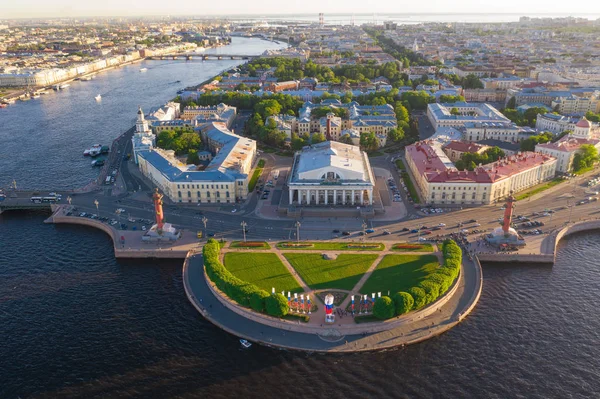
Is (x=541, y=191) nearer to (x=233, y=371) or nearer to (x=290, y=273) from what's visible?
(x=290, y=273)

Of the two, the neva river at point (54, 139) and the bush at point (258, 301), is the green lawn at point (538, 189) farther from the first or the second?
the neva river at point (54, 139)

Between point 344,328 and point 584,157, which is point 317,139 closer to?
point 584,157

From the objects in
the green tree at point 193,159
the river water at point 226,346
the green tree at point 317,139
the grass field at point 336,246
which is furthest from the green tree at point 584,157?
the green tree at point 193,159

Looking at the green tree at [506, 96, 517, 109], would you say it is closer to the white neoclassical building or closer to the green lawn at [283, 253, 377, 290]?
the white neoclassical building

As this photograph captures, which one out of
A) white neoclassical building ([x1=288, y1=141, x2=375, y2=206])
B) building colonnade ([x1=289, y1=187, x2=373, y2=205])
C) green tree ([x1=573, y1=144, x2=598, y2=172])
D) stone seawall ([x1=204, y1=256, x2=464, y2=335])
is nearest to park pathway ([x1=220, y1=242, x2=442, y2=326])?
stone seawall ([x1=204, y1=256, x2=464, y2=335])

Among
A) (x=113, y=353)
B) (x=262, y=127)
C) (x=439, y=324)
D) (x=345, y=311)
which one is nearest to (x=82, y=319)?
(x=113, y=353)

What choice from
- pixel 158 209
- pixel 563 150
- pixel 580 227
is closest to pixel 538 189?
pixel 563 150
